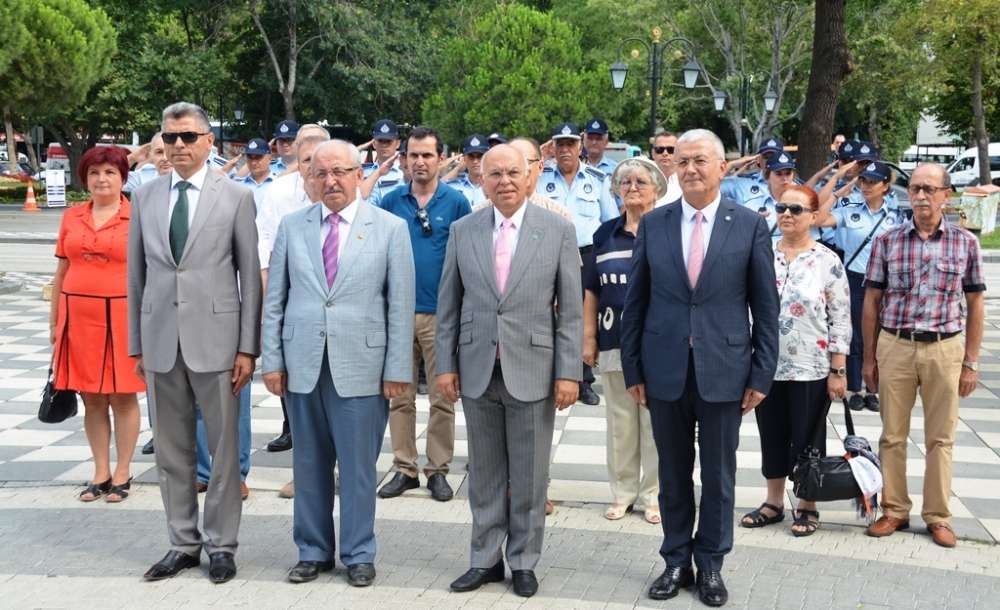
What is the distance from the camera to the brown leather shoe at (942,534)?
582 centimetres

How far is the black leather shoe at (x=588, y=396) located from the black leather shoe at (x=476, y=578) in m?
4.23

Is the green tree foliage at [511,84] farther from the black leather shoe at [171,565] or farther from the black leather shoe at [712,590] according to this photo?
the black leather shoe at [712,590]

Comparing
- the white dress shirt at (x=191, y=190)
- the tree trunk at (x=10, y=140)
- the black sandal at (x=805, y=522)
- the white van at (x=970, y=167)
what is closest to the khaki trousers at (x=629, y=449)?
the black sandal at (x=805, y=522)

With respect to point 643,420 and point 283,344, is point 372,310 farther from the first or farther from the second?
point 643,420

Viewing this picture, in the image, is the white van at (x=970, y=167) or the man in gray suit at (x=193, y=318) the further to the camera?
the white van at (x=970, y=167)

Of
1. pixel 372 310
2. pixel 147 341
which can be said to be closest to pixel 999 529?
pixel 372 310

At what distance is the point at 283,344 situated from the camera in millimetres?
5293

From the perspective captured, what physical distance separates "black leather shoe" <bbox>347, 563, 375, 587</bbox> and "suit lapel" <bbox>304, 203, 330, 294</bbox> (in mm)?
1238

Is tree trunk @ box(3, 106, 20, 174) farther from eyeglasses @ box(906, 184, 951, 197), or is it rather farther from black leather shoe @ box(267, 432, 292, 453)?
eyeglasses @ box(906, 184, 951, 197)

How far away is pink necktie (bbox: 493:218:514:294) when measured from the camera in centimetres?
518

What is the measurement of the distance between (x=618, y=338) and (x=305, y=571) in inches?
83.6

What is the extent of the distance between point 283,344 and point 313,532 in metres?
0.87

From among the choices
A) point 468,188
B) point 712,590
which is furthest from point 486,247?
point 468,188

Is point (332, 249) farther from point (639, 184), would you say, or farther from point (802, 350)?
point (802, 350)
